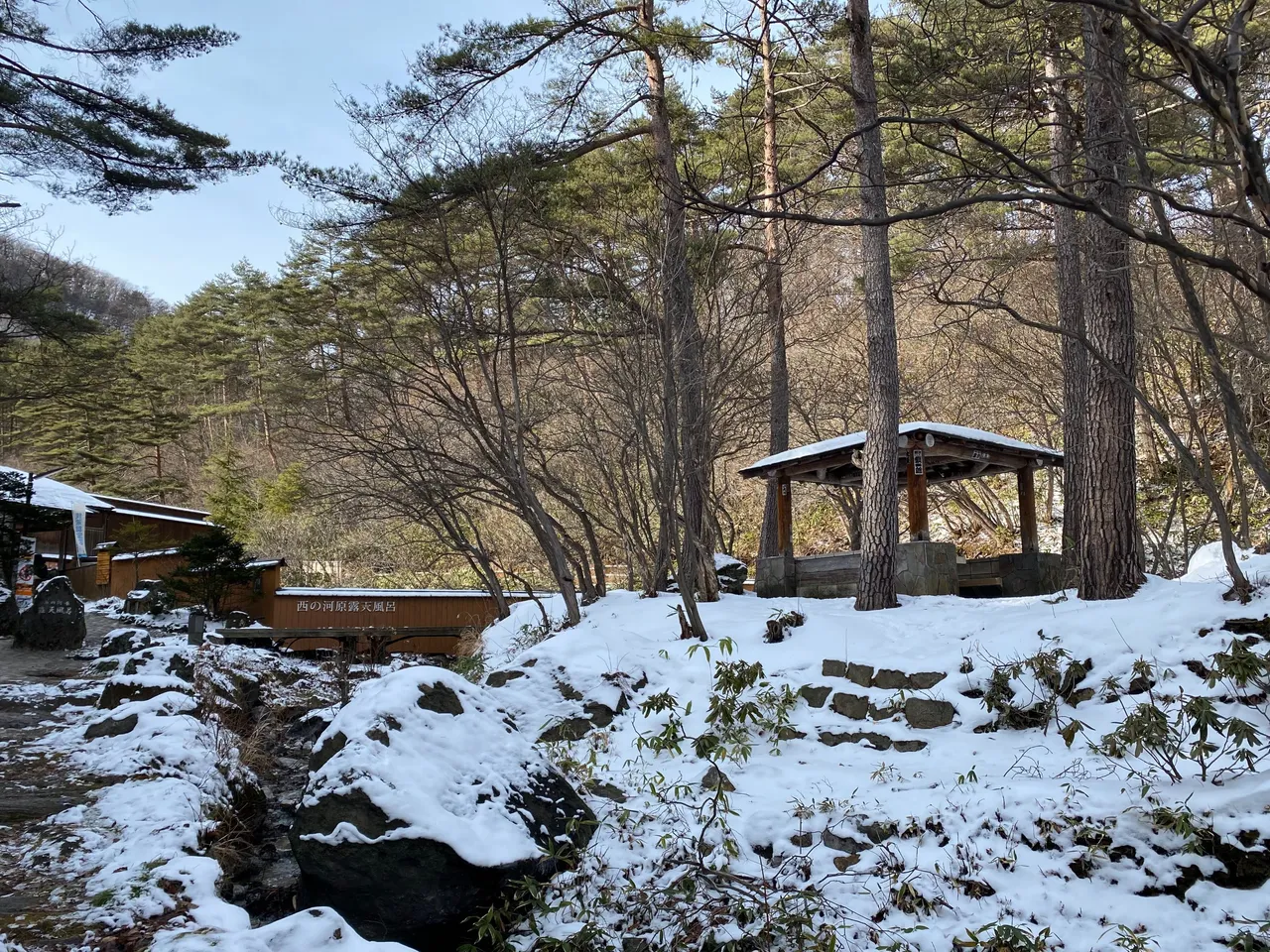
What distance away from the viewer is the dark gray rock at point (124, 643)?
11.5 meters

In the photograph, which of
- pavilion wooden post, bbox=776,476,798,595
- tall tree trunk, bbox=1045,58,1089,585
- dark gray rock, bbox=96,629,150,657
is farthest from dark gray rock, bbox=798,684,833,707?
dark gray rock, bbox=96,629,150,657

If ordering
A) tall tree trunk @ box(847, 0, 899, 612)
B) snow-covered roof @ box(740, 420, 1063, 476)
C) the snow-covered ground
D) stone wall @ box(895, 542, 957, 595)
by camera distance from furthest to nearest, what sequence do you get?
1. snow-covered roof @ box(740, 420, 1063, 476)
2. stone wall @ box(895, 542, 957, 595)
3. tall tree trunk @ box(847, 0, 899, 612)
4. the snow-covered ground

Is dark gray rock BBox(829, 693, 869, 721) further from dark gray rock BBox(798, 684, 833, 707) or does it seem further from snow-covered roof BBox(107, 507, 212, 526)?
snow-covered roof BBox(107, 507, 212, 526)

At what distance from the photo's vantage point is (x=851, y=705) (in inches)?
260

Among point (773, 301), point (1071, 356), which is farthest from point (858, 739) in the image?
point (773, 301)

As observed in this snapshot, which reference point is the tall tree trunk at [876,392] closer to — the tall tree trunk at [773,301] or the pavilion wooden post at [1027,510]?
the tall tree trunk at [773,301]

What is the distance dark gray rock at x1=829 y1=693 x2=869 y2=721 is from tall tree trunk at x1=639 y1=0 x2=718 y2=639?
1546mm

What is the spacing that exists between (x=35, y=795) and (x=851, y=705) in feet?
18.4

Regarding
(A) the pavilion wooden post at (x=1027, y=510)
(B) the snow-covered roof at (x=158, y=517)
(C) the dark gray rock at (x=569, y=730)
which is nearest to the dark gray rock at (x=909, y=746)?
(C) the dark gray rock at (x=569, y=730)

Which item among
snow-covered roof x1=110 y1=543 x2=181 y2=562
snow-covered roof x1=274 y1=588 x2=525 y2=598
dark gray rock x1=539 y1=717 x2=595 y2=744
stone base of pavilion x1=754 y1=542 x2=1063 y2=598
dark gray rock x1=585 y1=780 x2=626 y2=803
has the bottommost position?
dark gray rock x1=585 y1=780 x2=626 y2=803

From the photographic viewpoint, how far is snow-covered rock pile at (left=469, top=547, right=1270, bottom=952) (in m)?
4.30

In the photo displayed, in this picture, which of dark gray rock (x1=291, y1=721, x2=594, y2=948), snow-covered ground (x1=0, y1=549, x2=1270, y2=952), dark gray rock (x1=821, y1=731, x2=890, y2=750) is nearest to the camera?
snow-covered ground (x1=0, y1=549, x2=1270, y2=952)

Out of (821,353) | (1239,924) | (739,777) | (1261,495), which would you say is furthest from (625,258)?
(1261,495)

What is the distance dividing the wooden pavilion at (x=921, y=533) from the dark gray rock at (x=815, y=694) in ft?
11.6
